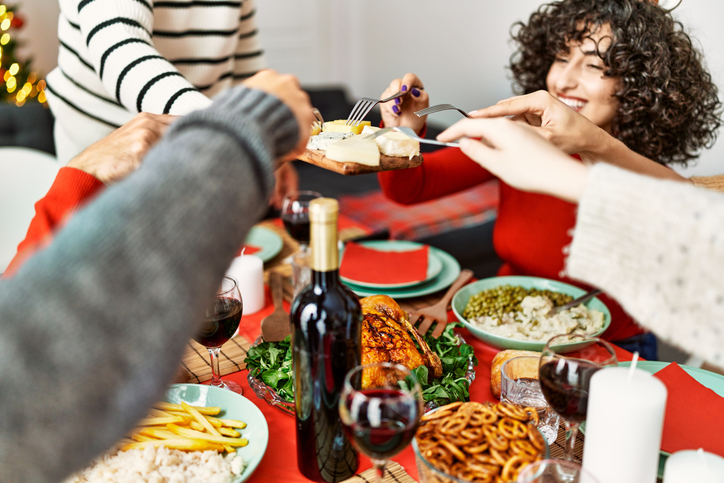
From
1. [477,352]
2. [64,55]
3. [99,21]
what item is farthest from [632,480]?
[64,55]

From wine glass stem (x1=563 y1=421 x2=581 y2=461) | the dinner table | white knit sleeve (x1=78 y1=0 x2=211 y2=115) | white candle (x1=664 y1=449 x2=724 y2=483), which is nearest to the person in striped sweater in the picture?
white knit sleeve (x1=78 y1=0 x2=211 y2=115)

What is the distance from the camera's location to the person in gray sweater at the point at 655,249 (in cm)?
61

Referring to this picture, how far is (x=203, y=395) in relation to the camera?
0.92 metres

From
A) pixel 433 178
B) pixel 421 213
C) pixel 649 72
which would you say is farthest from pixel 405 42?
pixel 649 72

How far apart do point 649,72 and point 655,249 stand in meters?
1.10

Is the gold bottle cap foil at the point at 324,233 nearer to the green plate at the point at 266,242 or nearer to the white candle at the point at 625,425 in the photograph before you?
the white candle at the point at 625,425

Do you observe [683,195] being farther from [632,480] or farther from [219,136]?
[219,136]

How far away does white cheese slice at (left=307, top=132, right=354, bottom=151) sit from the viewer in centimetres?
110

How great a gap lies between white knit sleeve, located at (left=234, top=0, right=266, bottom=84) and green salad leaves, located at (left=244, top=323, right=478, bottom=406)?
1.24 meters

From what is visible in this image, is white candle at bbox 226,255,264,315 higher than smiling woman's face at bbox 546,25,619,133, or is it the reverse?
smiling woman's face at bbox 546,25,619,133

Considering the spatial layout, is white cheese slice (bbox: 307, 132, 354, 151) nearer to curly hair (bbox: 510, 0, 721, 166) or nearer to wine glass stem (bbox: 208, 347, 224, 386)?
wine glass stem (bbox: 208, 347, 224, 386)

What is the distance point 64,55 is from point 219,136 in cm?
144

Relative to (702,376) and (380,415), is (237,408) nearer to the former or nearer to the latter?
(380,415)

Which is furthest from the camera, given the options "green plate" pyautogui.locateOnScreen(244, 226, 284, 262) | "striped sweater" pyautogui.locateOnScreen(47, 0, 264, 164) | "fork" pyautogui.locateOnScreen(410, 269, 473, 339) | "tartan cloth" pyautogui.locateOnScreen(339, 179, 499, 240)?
"tartan cloth" pyautogui.locateOnScreen(339, 179, 499, 240)
